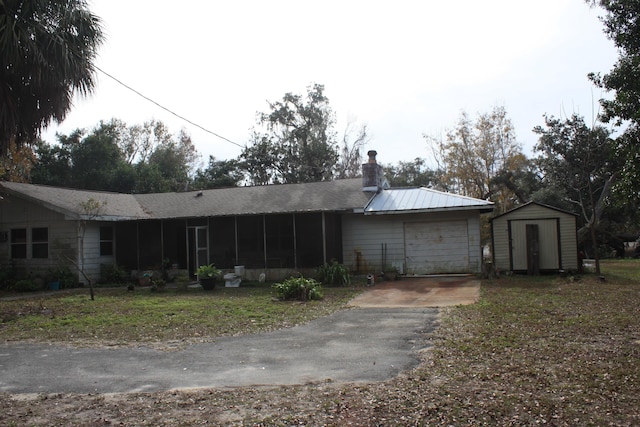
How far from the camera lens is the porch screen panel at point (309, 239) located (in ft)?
55.4

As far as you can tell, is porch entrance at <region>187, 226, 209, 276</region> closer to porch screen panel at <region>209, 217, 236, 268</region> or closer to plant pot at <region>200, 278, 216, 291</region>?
porch screen panel at <region>209, 217, 236, 268</region>

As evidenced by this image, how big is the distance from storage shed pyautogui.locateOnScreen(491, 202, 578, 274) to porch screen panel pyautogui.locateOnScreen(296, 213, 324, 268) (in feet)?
19.1

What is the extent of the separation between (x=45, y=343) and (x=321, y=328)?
441 centimetres

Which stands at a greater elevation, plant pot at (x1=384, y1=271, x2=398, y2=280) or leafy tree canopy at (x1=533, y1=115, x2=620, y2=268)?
leafy tree canopy at (x1=533, y1=115, x2=620, y2=268)

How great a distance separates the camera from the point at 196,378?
5.70 metres

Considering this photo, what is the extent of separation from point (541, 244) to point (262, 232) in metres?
9.26

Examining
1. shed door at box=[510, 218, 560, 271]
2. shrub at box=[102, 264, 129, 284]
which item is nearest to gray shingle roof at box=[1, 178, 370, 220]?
shrub at box=[102, 264, 129, 284]

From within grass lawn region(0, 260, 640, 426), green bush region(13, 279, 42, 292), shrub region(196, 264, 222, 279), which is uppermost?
shrub region(196, 264, 222, 279)

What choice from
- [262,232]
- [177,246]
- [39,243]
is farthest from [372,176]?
[39,243]

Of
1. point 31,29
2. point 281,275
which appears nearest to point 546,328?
point 281,275

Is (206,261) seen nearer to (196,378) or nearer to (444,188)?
(196,378)

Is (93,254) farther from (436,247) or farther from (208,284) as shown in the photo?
(436,247)

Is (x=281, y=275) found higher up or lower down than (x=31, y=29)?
lower down

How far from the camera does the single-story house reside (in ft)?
55.7
